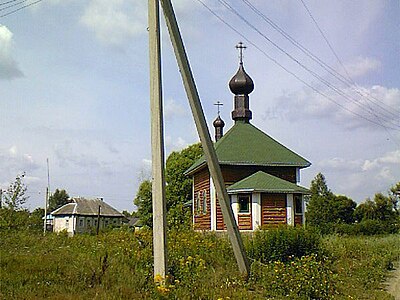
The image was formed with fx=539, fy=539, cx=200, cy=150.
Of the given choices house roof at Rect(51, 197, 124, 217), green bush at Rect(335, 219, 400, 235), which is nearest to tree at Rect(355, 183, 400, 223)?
green bush at Rect(335, 219, 400, 235)

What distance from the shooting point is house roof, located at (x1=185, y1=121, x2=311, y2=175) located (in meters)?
28.3

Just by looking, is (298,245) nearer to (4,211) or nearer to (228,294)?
(228,294)

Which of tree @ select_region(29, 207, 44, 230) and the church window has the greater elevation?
the church window

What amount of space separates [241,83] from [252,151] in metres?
5.14

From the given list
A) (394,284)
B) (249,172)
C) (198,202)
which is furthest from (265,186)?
(394,284)

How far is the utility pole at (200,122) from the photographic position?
10250mm

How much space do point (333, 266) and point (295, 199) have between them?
13038 millimetres

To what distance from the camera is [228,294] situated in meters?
9.26

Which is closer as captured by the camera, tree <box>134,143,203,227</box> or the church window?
the church window

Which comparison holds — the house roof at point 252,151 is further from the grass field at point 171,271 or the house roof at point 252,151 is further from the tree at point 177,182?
the tree at point 177,182

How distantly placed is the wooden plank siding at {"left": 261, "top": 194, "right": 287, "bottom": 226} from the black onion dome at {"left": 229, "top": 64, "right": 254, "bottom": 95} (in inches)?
333

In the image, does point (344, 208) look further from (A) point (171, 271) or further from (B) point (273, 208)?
(A) point (171, 271)

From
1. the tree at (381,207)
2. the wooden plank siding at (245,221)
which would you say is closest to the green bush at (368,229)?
the wooden plank siding at (245,221)

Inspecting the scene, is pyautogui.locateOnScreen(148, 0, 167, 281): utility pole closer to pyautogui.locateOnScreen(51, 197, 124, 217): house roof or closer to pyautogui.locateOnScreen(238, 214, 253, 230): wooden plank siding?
pyautogui.locateOnScreen(238, 214, 253, 230): wooden plank siding
